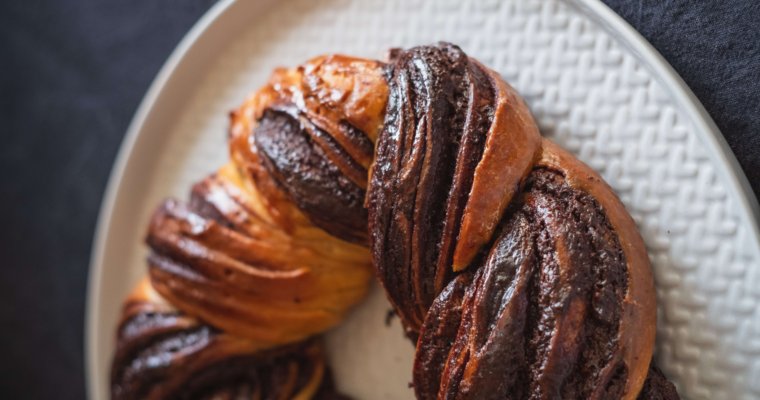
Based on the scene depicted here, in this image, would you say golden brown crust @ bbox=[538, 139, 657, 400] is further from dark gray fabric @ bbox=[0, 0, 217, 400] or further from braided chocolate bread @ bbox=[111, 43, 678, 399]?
dark gray fabric @ bbox=[0, 0, 217, 400]

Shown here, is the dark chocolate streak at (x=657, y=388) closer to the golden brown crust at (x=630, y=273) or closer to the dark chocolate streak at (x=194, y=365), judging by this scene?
the golden brown crust at (x=630, y=273)

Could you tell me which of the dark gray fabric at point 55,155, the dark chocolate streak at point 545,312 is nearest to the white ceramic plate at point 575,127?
the dark chocolate streak at point 545,312

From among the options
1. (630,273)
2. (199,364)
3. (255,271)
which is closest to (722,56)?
(630,273)

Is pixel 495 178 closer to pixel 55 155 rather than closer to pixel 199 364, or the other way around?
pixel 199 364

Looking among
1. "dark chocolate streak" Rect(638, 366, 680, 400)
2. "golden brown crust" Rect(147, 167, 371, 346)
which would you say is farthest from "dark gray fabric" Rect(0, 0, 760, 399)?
"dark chocolate streak" Rect(638, 366, 680, 400)

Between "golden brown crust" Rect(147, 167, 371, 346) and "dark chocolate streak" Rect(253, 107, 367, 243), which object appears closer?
"dark chocolate streak" Rect(253, 107, 367, 243)
